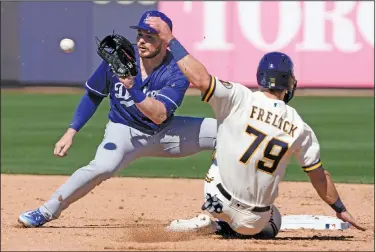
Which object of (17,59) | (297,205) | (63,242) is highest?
(63,242)

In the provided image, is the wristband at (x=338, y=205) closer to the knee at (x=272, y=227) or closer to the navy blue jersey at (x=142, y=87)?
the knee at (x=272, y=227)

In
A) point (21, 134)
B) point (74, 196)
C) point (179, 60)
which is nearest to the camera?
point (179, 60)

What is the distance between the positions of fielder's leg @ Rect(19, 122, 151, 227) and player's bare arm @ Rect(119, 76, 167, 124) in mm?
338

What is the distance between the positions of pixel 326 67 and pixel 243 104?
40.7 feet

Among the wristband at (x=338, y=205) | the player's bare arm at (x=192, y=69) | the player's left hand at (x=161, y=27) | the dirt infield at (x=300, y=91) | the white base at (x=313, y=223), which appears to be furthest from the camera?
the dirt infield at (x=300, y=91)

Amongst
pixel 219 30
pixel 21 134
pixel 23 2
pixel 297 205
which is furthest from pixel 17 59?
pixel 297 205

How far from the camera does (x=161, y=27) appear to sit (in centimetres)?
608

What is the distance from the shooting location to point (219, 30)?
18.2m

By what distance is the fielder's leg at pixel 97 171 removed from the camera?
6.85m

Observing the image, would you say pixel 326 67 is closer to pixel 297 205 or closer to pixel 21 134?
pixel 21 134

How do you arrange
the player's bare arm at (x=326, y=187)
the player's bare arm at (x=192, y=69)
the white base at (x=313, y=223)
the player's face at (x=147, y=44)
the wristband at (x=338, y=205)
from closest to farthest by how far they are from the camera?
the player's bare arm at (x=192, y=69) < the player's bare arm at (x=326, y=187) < the wristband at (x=338, y=205) < the player's face at (x=147, y=44) < the white base at (x=313, y=223)

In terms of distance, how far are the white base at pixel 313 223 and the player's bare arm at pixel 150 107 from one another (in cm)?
138

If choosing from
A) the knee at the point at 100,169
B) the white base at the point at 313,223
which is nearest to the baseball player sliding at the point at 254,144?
the white base at the point at 313,223

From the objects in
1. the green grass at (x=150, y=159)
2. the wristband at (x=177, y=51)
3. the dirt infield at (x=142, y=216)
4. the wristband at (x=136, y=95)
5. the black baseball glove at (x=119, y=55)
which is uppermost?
the wristband at (x=177, y=51)
